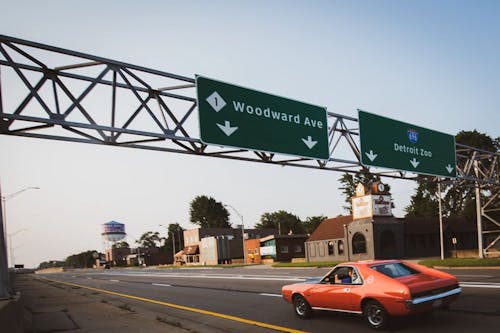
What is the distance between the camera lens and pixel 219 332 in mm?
10031

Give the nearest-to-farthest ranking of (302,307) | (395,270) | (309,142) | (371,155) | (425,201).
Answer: (395,270) < (302,307) < (309,142) < (371,155) < (425,201)

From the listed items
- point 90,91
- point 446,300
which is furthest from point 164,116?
point 446,300

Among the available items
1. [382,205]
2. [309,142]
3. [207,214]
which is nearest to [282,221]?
[207,214]

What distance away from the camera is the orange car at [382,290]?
27.9ft

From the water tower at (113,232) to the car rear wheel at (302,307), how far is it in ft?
554

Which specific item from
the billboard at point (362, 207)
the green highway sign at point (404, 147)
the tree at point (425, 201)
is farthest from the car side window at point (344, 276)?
the tree at point (425, 201)

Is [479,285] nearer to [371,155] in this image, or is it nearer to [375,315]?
[371,155]

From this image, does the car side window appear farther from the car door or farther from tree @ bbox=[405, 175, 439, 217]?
tree @ bbox=[405, 175, 439, 217]

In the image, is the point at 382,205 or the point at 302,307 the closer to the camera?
the point at 302,307

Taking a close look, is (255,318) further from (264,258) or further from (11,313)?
(264,258)

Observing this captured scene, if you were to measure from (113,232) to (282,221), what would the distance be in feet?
243

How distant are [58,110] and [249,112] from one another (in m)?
5.75

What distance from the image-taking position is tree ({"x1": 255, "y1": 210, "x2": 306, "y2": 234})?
129500mm

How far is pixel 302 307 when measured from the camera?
11133 millimetres
